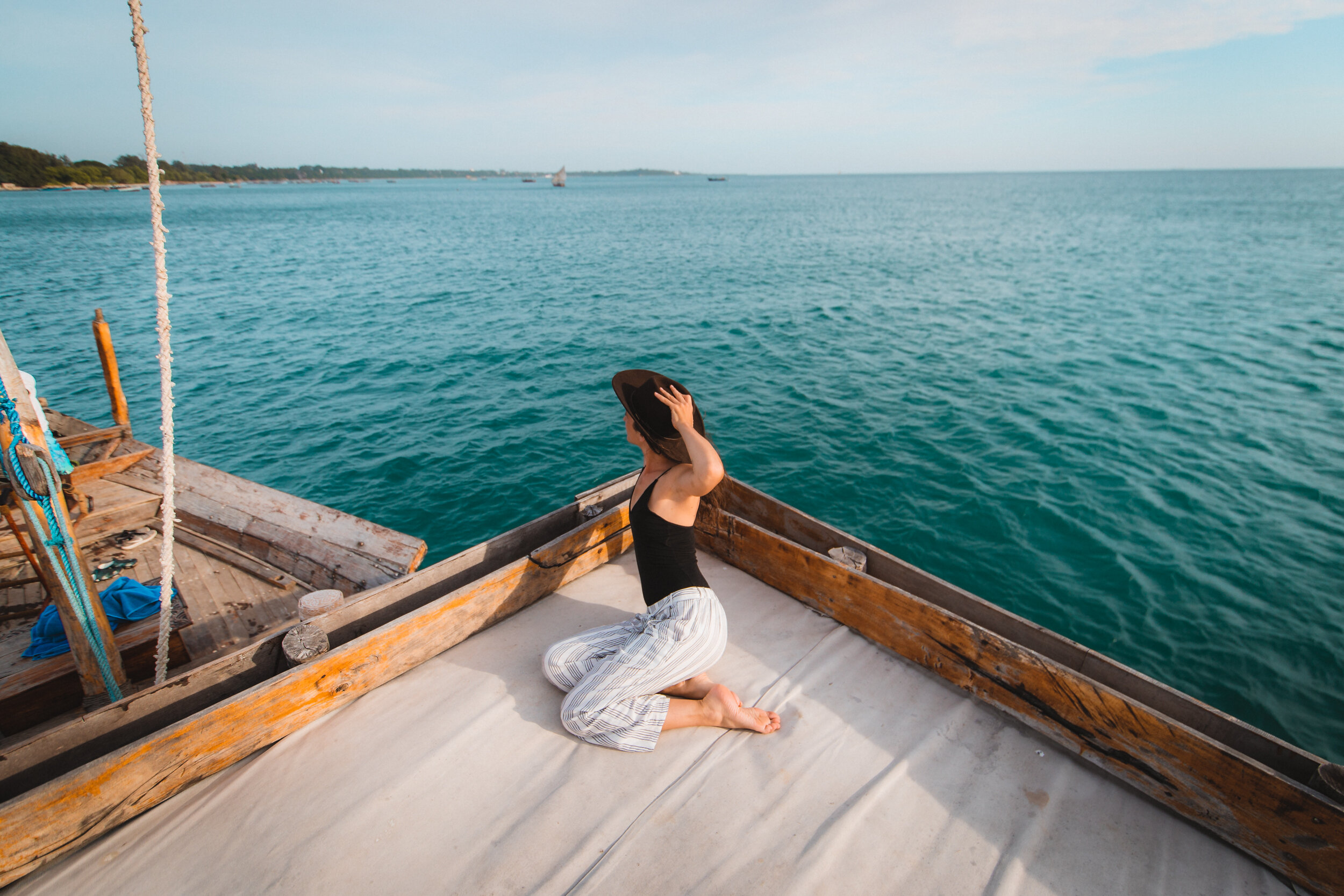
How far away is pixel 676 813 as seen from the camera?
3.07 m

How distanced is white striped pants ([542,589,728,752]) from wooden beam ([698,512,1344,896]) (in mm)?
1150

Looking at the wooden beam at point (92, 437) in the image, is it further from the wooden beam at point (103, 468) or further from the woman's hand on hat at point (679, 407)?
the woman's hand on hat at point (679, 407)

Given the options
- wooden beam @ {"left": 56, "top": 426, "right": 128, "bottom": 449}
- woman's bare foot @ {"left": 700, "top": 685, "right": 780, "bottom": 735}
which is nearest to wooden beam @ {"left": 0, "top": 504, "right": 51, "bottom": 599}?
wooden beam @ {"left": 56, "top": 426, "right": 128, "bottom": 449}

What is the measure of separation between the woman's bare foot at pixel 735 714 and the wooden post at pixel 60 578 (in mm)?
3943

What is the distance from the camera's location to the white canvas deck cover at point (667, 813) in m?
2.76

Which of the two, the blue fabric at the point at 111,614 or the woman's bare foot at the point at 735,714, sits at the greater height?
the woman's bare foot at the point at 735,714

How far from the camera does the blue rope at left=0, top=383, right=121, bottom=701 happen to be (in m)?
3.34

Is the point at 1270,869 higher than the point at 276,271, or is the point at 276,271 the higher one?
the point at 276,271

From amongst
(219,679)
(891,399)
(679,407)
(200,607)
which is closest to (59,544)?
(219,679)

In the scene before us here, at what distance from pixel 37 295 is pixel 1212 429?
140ft

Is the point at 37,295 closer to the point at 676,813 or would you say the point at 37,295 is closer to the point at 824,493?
the point at 824,493

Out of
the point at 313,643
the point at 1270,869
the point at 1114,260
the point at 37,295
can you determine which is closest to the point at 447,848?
the point at 313,643

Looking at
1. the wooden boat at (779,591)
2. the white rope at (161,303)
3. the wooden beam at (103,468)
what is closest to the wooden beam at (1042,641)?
the wooden boat at (779,591)

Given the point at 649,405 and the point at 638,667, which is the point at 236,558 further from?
the point at 649,405
